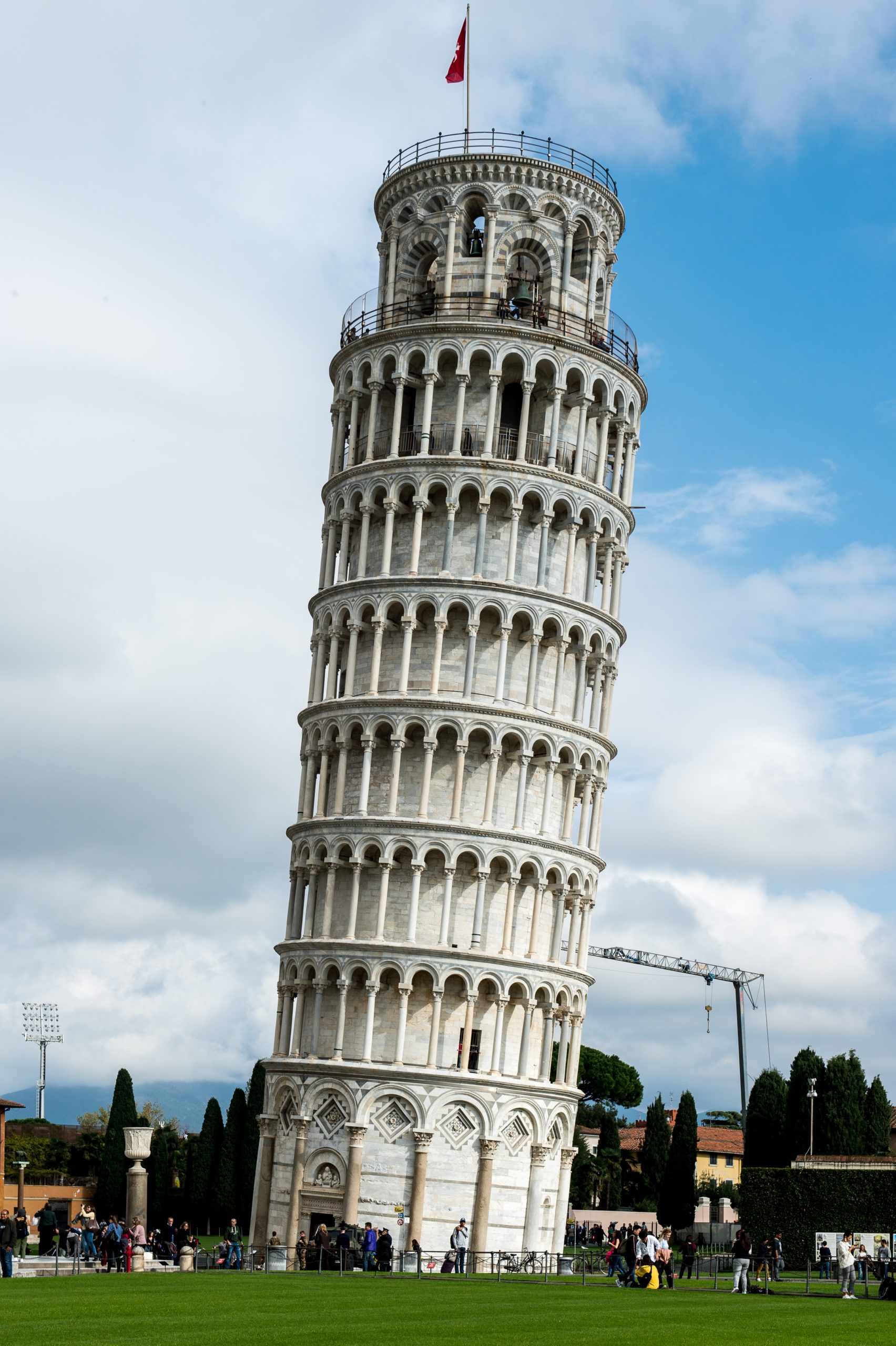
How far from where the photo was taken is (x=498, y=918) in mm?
60781

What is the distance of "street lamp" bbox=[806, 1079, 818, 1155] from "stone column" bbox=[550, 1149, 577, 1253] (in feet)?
78.4

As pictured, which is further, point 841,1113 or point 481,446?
point 841,1113

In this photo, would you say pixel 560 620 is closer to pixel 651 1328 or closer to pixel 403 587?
pixel 403 587

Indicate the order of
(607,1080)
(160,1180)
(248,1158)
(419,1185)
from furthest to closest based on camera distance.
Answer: (607,1080), (160,1180), (248,1158), (419,1185)

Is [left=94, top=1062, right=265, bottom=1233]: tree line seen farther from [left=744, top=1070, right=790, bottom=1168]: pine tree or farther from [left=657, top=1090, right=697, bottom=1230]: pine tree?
[left=744, top=1070, right=790, bottom=1168]: pine tree

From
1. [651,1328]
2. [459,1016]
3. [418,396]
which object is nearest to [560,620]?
[418,396]

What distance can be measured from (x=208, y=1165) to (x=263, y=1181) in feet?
97.5

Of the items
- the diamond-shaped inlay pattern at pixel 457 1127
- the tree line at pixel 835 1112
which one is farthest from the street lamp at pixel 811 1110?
the diamond-shaped inlay pattern at pixel 457 1127

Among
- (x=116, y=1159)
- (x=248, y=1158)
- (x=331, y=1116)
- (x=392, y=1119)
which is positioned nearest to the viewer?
(x=392, y=1119)

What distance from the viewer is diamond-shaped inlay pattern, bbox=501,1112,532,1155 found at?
195 ft

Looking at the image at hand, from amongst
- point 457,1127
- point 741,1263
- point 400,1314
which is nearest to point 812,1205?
point 457,1127

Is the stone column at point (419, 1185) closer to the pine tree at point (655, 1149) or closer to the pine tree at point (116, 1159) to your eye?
the pine tree at point (116, 1159)

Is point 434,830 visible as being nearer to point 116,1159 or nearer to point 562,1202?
point 562,1202

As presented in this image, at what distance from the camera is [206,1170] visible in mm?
89062
